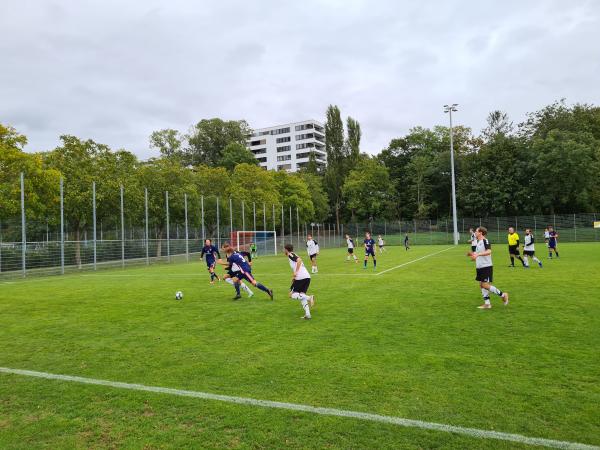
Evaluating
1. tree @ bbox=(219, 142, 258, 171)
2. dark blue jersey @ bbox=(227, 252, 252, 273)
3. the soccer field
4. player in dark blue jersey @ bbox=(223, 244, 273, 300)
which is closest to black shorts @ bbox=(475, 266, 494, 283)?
the soccer field

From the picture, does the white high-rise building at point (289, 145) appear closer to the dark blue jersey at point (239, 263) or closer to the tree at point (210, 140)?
the tree at point (210, 140)

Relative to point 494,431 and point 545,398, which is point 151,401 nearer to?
point 494,431

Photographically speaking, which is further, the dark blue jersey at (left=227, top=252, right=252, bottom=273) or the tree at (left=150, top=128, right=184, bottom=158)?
the tree at (left=150, top=128, right=184, bottom=158)

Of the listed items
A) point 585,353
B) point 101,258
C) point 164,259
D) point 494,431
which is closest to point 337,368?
point 494,431

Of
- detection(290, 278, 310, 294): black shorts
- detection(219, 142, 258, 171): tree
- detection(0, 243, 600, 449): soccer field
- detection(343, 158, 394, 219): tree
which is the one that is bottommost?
detection(0, 243, 600, 449): soccer field

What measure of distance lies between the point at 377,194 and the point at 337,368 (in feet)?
220

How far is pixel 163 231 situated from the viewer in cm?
3822

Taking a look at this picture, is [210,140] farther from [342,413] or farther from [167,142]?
[342,413]

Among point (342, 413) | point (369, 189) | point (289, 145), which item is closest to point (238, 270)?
point (342, 413)

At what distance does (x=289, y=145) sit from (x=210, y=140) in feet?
86.1

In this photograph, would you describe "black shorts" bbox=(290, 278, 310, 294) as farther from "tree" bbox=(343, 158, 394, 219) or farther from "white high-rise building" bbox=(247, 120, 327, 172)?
"white high-rise building" bbox=(247, 120, 327, 172)

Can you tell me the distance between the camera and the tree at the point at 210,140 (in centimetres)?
8388

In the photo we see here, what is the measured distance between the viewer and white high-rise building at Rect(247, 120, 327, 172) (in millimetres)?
103938

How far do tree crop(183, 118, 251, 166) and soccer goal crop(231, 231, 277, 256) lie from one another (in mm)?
41267
